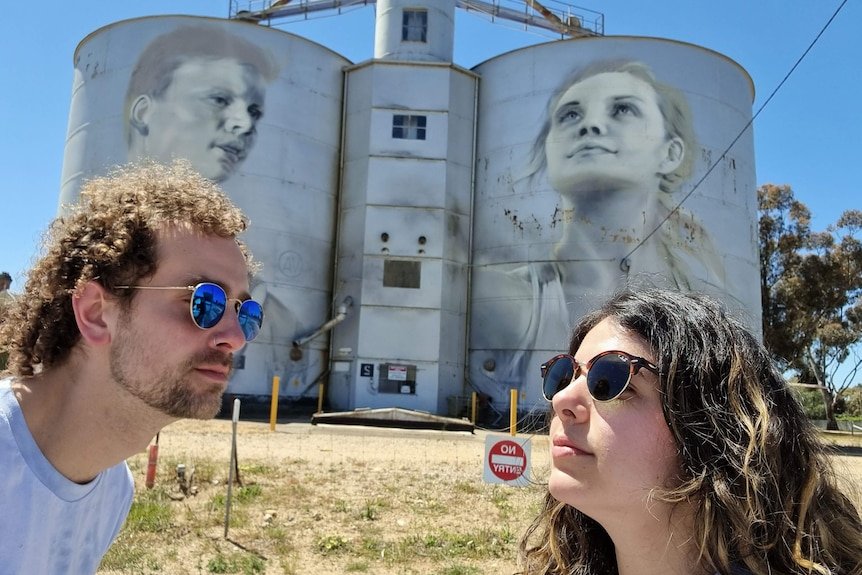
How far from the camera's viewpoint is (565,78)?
28.6 metres

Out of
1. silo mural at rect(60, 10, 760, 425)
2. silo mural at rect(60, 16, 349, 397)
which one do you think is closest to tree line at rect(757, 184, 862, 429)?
silo mural at rect(60, 10, 760, 425)

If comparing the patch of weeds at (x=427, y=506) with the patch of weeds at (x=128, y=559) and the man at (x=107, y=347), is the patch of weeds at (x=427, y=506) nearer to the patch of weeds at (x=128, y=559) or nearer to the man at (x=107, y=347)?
the patch of weeds at (x=128, y=559)

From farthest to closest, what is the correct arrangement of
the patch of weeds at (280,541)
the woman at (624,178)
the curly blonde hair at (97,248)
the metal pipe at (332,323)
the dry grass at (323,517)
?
the metal pipe at (332,323) < the woman at (624,178) < the patch of weeds at (280,541) < the dry grass at (323,517) < the curly blonde hair at (97,248)

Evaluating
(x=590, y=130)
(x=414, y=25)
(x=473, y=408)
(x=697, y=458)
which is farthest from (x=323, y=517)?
(x=414, y=25)

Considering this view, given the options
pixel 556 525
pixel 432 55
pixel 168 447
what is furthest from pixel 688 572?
pixel 432 55

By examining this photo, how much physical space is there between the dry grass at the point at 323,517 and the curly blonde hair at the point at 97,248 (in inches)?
104

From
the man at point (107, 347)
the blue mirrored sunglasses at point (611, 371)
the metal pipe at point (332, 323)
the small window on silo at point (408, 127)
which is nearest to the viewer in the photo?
the blue mirrored sunglasses at point (611, 371)

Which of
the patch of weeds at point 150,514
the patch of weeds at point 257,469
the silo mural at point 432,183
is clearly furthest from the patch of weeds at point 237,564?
the silo mural at point 432,183

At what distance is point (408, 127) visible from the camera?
2895cm

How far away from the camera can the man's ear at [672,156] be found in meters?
27.4

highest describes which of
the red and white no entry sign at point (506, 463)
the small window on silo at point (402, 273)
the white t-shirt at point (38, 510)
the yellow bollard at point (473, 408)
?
the small window on silo at point (402, 273)

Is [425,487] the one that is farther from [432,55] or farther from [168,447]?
[432,55]

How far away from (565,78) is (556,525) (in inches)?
1131

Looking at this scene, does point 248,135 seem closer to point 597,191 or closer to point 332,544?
point 597,191
